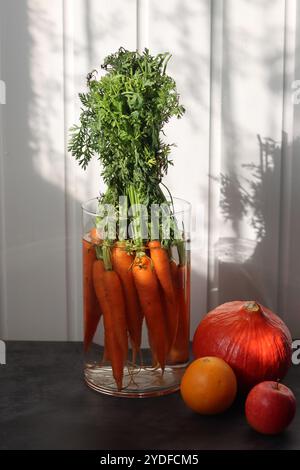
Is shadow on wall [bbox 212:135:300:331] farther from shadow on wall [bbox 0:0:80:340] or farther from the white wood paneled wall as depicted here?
shadow on wall [bbox 0:0:80:340]

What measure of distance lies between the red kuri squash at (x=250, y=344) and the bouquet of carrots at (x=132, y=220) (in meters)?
0.07

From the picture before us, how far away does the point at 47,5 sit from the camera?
140 cm

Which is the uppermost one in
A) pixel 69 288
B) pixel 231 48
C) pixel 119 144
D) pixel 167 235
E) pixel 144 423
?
pixel 231 48

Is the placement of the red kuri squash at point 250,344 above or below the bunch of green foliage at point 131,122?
below

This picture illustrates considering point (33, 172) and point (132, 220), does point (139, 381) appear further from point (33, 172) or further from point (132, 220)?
point (33, 172)

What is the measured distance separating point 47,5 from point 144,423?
0.71m

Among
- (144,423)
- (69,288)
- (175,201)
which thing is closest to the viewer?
(144,423)

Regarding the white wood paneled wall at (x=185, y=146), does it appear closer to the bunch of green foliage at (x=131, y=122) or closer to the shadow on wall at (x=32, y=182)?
the shadow on wall at (x=32, y=182)

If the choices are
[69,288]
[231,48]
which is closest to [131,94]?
[231,48]

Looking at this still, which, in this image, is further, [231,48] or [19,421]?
[231,48]

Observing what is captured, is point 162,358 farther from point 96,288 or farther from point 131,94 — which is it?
point 131,94

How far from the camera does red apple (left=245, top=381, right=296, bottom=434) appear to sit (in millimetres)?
1124

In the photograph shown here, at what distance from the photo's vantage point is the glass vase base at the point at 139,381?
1.26 m

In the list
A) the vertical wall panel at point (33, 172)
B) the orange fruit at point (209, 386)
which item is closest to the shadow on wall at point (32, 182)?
the vertical wall panel at point (33, 172)
